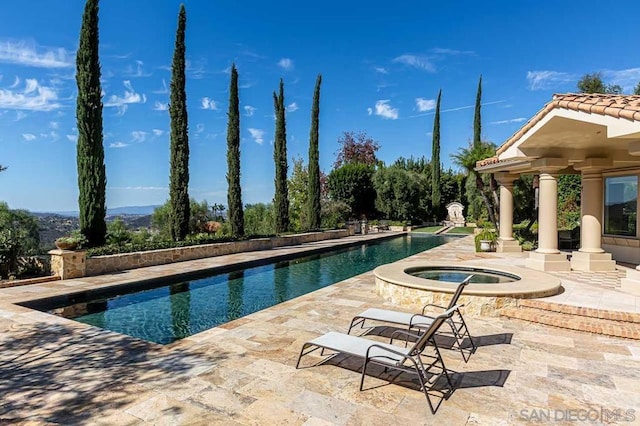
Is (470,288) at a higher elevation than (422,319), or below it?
higher

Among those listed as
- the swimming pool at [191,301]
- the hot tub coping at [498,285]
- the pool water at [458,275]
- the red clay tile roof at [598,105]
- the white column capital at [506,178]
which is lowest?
the swimming pool at [191,301]

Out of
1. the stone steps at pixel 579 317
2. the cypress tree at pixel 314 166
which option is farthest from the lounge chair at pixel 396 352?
the cypress tree at pixel 314 166

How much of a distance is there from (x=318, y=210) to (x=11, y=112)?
53.3 feet

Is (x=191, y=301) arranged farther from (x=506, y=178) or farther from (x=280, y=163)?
(x=280, y=163)

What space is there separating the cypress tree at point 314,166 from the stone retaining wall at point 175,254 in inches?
147

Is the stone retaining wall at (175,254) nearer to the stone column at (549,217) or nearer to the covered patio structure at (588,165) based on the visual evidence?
the covered patio structure at (588,165)

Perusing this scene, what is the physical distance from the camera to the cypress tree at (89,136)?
12688 millimetres

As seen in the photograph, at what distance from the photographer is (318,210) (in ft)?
81.0

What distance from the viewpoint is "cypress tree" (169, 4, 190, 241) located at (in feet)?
51.6

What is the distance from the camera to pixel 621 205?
12.1 m

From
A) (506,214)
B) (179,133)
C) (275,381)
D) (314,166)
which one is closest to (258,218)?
(314,166)

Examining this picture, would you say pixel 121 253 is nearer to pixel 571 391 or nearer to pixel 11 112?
pixel 11 112

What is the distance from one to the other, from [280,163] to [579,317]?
17832 mm

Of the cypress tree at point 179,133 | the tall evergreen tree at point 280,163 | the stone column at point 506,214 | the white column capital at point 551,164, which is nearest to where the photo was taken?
the white column capital at point 551,164
